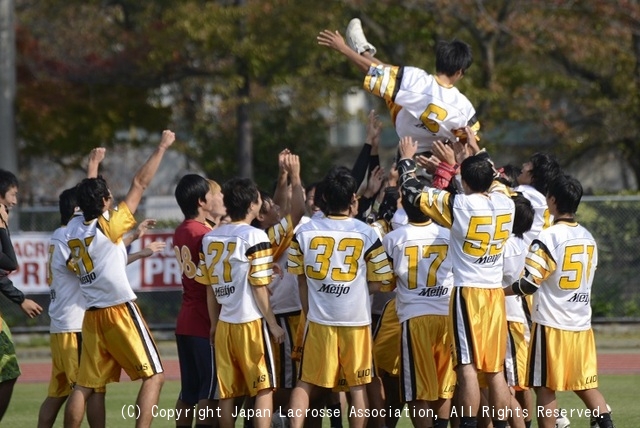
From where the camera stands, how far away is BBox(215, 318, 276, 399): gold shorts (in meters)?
8.95

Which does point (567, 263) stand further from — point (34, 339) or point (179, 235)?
point (34, 339)

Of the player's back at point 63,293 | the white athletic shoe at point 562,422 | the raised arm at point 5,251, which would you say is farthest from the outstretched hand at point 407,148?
the raised arm at point 5,251

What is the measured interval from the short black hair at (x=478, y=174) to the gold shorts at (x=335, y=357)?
141 centimetres

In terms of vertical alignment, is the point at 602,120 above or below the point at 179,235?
above

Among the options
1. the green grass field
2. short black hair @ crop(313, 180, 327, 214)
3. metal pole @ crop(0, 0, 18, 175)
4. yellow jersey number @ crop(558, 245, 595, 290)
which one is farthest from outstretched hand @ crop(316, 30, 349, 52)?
metal pole @ crop(0, 0, 18, 175)

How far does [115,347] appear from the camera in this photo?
30.3ft

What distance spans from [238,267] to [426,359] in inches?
65.7

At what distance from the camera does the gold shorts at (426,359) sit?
30.3 feet

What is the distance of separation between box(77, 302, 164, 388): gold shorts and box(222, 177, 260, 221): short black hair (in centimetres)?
113

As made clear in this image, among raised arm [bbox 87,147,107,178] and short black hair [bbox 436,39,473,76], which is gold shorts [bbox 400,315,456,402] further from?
raised arm [bbox 87,147,107,178]

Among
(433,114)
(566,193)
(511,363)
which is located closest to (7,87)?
(433,114)

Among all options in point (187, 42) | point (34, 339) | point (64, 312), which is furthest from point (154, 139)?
point (64, 312)

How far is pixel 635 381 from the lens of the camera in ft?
45.4

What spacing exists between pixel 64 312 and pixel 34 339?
912 cm
